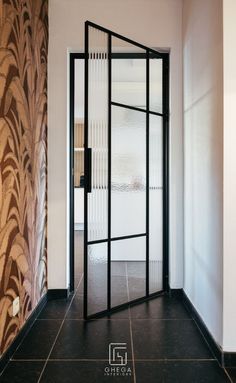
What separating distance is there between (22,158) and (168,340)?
1774 mm

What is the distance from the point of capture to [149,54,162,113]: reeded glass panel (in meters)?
3.05

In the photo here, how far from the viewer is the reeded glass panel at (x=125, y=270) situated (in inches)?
113

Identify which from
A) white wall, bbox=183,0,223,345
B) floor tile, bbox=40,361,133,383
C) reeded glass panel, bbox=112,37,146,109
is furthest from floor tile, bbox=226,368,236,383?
reeded glass panel, bbox=112,37,146,109

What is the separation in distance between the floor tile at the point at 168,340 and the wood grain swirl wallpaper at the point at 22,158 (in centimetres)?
92

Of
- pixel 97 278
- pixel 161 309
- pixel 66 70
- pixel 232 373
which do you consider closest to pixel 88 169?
pixel 97 278

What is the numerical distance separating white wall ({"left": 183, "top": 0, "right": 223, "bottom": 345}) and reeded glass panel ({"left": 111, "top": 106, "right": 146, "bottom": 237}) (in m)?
0.45

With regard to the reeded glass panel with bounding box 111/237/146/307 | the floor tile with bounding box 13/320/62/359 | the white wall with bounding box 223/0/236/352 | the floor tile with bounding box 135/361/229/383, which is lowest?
the floor tile with bounding box 13/320/62/359

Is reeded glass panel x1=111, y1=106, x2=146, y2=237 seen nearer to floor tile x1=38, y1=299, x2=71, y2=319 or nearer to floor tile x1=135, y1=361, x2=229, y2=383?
floor tile x1=38, y1=299, x2=71, y2=319

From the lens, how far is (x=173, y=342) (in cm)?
222

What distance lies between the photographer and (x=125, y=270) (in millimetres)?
3320

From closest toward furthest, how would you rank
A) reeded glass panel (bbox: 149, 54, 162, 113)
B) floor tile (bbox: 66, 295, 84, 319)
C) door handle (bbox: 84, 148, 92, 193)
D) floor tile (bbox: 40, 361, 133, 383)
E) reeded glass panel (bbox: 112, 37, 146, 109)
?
floor tile (bbox: 40, 361, 133, 383)
door handle (bbox: 84, 148, 92, 193)
floor tile (bbox: 66, 295, 84, 319)
reeded glass panel (bbox: 112, 37, 146, 109)
reeded glass panel (bbox: 149, 54, 162, 113)

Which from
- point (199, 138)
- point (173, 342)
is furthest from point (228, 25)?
point (173, 342)

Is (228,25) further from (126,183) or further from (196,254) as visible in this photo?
(196,254)

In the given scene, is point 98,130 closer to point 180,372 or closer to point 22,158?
point 22,158
